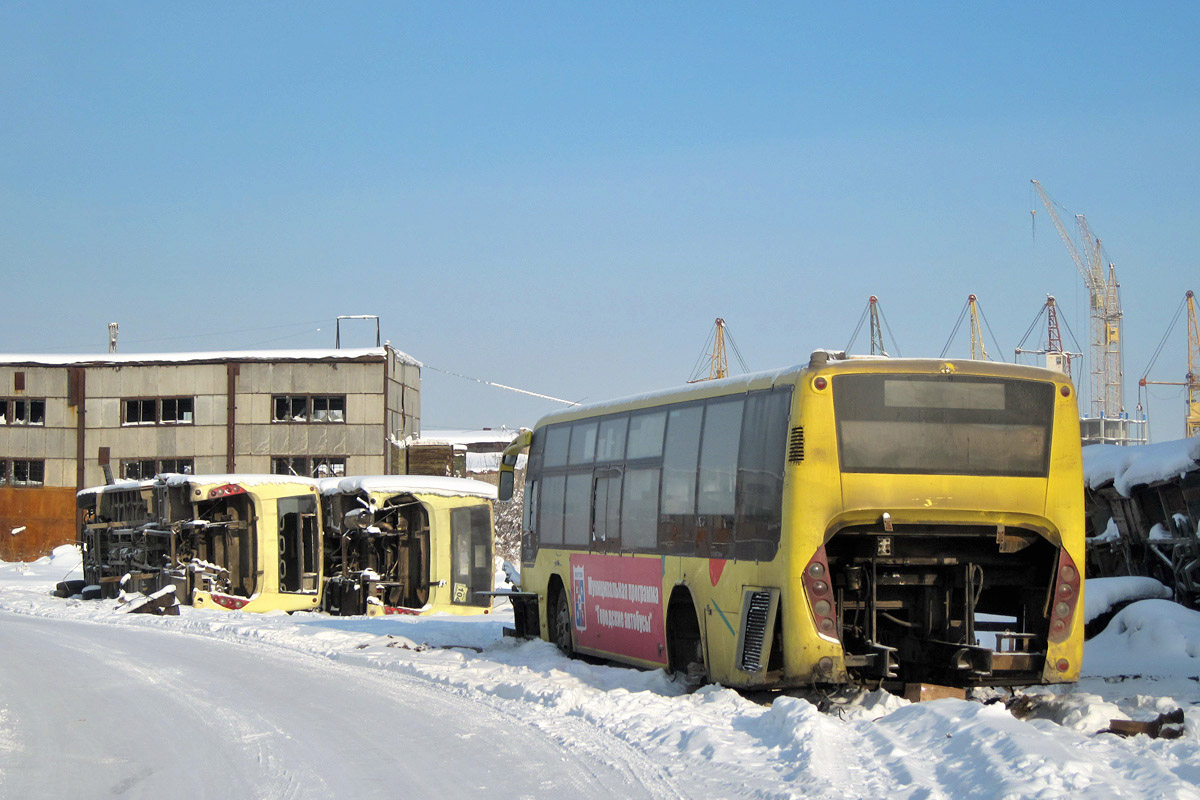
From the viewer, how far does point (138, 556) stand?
2984 centimetres

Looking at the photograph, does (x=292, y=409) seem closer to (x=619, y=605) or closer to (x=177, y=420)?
(x=177, y=420)

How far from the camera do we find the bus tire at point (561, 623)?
52.8ft

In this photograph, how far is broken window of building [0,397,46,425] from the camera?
55.1 meters

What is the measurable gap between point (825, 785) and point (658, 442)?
20.1ft

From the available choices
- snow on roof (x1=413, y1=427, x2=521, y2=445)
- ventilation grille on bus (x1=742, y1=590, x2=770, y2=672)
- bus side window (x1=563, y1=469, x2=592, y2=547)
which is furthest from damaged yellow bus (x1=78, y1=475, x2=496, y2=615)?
snow on roof (x1=413, y1=427, x2=521, y2=445)

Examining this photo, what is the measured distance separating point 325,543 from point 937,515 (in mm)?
19249

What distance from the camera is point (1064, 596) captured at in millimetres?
11180

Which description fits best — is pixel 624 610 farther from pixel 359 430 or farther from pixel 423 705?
pixel 359 430

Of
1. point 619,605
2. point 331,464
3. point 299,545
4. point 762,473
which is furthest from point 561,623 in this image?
point 331,464

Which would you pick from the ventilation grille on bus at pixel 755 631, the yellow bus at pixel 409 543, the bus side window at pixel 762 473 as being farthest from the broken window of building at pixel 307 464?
the ventilation grille on bus at pixel 755 631

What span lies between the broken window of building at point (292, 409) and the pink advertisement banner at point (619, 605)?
39726mm

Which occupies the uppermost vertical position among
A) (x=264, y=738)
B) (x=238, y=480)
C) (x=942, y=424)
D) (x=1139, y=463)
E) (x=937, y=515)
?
(x=942, y=424)

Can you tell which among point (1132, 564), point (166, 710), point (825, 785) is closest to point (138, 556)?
point (166, 710)

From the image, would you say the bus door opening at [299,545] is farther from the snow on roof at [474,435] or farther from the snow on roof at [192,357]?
the snow on roof at [474,435]
